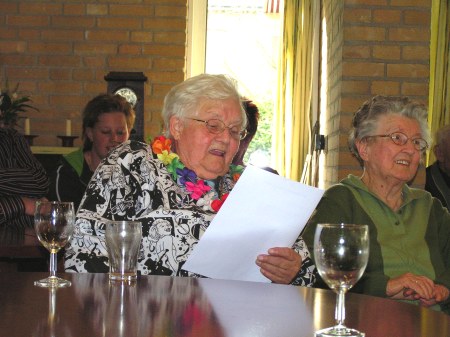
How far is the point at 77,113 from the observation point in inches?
231

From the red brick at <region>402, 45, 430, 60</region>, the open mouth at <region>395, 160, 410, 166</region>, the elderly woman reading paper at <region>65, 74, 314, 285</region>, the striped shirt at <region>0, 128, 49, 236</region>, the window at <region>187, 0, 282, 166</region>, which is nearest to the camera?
the elderly woman reading paper at <region>65, 74, 314, 285</region>

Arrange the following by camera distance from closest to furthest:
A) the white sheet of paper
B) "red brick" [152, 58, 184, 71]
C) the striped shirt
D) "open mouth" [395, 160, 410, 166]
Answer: the white sheet of paper → "open mouth" [395, 160, 410, 166] → the striped shirt → "red brick" [152, 58, 184, 71]

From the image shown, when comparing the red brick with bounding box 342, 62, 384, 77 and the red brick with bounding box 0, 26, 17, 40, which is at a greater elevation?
the red brick with bounding box 0, 26, 17, 40

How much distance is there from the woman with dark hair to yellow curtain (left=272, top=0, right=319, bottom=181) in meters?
1.42

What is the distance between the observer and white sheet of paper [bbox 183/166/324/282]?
2.10 m

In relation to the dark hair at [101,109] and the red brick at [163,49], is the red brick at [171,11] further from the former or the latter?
the dark hair at [101,109]

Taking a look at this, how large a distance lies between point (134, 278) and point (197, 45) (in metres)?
4.84

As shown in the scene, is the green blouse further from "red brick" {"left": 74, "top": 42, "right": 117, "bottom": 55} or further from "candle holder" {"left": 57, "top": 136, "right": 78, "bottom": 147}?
"red brick" {"left": 74, "top": 42, "right": 117, "bottom": 55}

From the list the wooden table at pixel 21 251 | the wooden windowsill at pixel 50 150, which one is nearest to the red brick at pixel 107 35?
the wooden windowsill at pixel 50 150

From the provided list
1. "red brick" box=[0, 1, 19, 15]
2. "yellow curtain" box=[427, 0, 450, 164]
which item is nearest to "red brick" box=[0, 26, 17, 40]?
"red brick" box=[0, 1, 19, 15]

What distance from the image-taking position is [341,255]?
1.34 metres

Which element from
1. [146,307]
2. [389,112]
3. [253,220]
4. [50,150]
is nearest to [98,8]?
[50,150]

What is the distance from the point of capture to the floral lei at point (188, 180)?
98.4 inches

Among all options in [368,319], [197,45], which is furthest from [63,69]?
[368,319]
